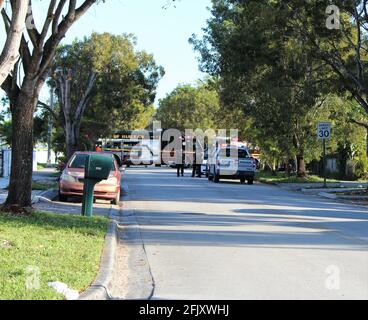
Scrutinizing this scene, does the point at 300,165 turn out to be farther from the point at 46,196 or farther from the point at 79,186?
the point at 79,186

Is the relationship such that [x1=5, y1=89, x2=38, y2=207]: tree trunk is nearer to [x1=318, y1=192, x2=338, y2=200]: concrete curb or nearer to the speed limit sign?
[x1=318, y1=192, x2=338, y2=200]: concrete curb

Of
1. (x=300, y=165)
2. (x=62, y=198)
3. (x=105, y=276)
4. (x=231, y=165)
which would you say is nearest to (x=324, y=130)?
(x=231, y=165)

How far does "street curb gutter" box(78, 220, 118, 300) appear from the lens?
7.29m

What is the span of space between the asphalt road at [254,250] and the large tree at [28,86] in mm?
2956

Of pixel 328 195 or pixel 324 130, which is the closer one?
pixel 328 195

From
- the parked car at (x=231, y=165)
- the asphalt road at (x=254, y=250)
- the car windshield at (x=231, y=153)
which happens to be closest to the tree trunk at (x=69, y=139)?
the parked car at (x=231, y=165)

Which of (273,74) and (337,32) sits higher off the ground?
(337,32)

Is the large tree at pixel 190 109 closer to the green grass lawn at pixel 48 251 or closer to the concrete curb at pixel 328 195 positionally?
the concrete curb at pixel 328 195

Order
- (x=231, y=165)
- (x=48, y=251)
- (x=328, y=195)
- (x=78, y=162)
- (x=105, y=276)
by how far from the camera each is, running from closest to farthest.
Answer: (x=105, y=276) → (x=48, y=251) → (x=78, y=162) → (x=328, y=195) → (x=231, y=165)

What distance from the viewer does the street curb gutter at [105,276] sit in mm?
7294

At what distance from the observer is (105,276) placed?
8359mm

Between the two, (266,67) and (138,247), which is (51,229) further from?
(266,67)

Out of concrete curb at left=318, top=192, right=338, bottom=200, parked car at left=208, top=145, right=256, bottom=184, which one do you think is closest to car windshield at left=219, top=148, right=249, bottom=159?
parked car at left=208, top=145, right=256, bottom=184

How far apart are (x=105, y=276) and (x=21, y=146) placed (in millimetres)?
6583
